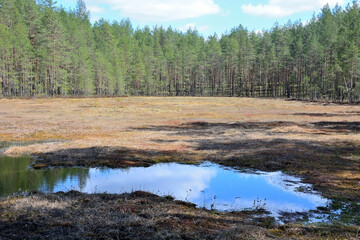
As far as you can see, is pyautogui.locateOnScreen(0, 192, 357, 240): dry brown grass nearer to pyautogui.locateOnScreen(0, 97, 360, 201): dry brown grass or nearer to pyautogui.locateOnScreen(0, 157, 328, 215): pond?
pyautogui.locateOnScreen(0, 157, 328, 215): pond

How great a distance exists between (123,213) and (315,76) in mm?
117263

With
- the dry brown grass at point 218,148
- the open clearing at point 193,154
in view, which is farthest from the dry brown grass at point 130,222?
the dry brown grass at point 218,148

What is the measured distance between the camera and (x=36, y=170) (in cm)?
1853

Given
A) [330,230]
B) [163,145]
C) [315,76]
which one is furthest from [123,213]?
[315,76]

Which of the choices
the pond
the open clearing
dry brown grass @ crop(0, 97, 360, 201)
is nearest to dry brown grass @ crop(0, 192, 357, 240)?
the open clearing

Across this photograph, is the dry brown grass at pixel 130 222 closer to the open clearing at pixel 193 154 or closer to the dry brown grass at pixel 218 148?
the open clearing at pixel 193 154

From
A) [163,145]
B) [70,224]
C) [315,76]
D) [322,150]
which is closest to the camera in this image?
[70,224]

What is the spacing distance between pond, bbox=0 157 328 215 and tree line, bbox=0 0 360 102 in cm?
7546

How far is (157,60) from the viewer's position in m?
138

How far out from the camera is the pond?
12899mm

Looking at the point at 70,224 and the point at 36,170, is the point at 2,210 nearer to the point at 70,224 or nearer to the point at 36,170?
the point at 70,224

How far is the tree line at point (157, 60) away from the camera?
3494 inches

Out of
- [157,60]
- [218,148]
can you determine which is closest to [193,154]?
[218,148]

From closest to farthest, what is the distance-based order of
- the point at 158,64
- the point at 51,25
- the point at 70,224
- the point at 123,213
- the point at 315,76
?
the point at 70,224 → the point at 123,213 → the point at 51,25 → the point at 315,76 → the point at 158,64
